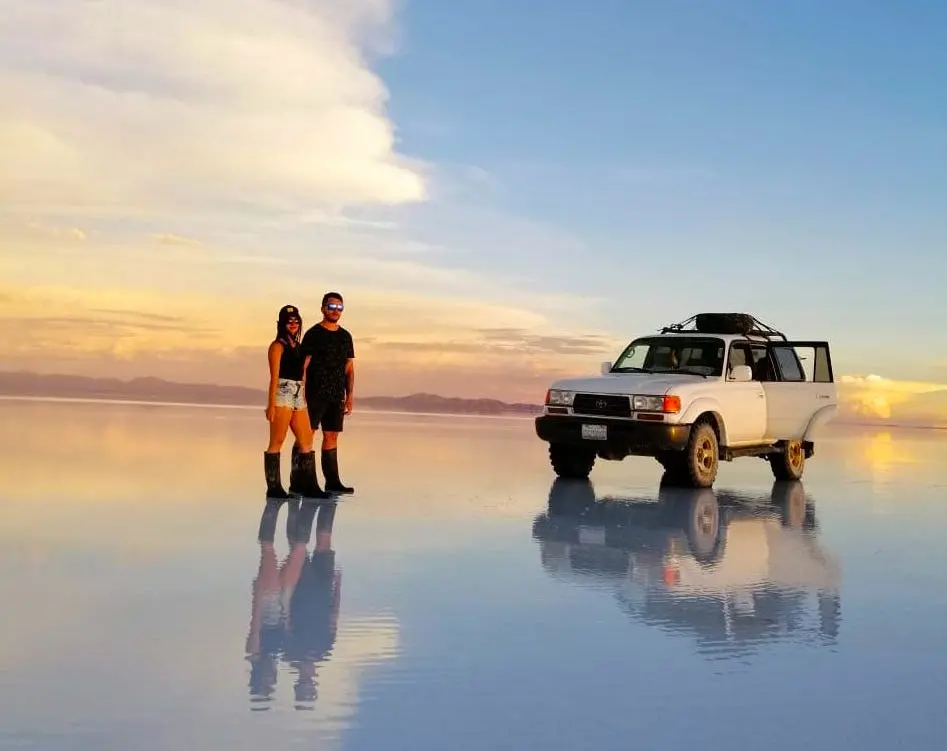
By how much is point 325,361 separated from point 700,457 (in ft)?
17.8

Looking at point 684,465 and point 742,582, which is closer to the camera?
point 742,582

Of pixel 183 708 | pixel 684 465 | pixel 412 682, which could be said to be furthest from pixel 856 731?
pixel 684 465

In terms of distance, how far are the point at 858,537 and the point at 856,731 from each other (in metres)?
6.52

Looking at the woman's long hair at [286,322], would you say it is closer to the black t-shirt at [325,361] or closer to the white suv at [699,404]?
the black t-shirt at [325,361]

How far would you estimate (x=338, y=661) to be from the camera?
5234mm

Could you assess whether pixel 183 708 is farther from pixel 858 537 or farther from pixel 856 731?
pixel 858 537

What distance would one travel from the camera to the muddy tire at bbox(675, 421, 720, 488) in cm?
1470

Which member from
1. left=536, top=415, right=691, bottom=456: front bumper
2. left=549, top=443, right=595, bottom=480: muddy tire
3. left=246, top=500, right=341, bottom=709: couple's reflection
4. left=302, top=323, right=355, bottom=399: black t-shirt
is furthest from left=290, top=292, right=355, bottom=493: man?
left=549, top=443, right=595, bottom=480: muddy tire

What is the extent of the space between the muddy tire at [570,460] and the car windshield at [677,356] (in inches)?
54.1

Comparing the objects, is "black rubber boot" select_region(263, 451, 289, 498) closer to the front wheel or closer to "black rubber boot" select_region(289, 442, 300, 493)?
"black rubber boot" select_region(289, 442, 300, 493)

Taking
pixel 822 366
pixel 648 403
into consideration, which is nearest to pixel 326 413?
pixel 648 403

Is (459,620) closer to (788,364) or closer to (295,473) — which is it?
(295,473)

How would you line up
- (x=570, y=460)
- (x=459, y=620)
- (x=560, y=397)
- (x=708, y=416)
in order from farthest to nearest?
(x=570, y=460) → (x=560, y=397) → (x=708, y=416) → (x=459, y=620)

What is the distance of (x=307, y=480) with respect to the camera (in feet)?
40.7
